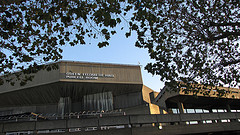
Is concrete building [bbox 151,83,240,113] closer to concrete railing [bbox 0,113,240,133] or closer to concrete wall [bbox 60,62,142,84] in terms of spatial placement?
concrete wall [bbox 60,62,142,84]

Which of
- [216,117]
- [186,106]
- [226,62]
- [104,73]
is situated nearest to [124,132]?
[226,62]

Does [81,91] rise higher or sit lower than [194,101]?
higher

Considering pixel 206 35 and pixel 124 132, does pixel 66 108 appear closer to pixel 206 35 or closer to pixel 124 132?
pixel 124 132

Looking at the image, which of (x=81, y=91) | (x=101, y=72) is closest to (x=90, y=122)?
(x=101, y=72)

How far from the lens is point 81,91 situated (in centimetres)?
3356

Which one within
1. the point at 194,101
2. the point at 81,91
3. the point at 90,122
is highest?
the point at 81,91

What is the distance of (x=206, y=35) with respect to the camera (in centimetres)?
1036

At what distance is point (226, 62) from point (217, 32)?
1.85 meters

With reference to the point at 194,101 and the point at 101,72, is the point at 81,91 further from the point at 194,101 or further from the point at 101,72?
the point at 194,101

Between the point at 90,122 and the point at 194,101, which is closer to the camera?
the point at 90,122

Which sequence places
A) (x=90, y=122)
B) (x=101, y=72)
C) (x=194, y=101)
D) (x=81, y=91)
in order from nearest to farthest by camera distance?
(x=90, y=122) < (x=101, y=72) < (x=81, y=91) < (x=194, y=101)


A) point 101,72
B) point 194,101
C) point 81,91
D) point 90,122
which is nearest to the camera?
point 90,122

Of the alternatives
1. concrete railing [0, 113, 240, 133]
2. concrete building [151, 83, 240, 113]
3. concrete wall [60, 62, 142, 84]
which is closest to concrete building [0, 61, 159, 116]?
concrete wall [60, 62, 142, 84]

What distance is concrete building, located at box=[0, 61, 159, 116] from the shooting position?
30.4 meters
